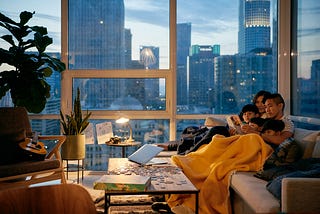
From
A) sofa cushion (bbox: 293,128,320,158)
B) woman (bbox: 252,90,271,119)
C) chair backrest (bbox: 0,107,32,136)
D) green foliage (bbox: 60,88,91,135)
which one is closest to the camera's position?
sofa cushion (bbox: 293,128,320,158)

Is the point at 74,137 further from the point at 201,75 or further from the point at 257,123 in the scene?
the point at 257,123

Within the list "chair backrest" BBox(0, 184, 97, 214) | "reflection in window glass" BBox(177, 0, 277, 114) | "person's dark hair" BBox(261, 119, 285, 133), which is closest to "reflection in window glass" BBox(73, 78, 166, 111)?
"reflection in window glass" BBox(177, 0, 277, 114)

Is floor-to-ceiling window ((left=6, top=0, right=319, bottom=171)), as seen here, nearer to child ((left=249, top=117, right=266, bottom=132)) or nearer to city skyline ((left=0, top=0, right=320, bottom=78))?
city skyline ((left=0, top=0, right=320, bottom=78))

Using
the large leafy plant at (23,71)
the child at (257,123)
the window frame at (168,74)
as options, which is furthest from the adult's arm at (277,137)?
the large leafy plant at (23,71)

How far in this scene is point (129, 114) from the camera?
208 inches

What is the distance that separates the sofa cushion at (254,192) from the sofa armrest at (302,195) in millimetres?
145

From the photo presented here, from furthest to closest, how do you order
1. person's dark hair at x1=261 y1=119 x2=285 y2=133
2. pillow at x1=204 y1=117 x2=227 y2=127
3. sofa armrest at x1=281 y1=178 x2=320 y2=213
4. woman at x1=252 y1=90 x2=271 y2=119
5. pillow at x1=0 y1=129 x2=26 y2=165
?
1. pillow at x1=204 y1=117 x2=227 y2=127
2. woman at x1=252 y1=90 x2=271 y2=119
3. pillow at x1=0 y1=129 x2=26 y2=165
4. person's dark hair at x1=261 y1=119 x2=285 y2=133
5. sofa armrest at x1=281 y1=178 x2=320 y2=213

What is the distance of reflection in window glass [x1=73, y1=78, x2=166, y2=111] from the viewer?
5.30m

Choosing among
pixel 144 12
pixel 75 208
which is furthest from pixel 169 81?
pixel 75 208

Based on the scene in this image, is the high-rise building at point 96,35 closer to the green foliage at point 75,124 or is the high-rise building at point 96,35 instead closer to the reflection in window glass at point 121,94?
the reflection in window glass at point 121,94

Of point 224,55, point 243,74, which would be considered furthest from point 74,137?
point 243,74

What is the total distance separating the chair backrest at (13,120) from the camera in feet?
12.6

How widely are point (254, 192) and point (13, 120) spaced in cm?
263

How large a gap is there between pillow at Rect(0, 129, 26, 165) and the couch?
7.11 ft
